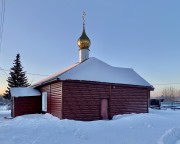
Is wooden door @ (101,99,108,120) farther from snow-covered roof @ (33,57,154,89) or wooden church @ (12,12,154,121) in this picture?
snow-covered roof @ (33,57,154,89)

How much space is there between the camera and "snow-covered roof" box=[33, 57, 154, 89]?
19703 millimetres

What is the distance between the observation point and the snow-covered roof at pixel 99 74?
19.7m

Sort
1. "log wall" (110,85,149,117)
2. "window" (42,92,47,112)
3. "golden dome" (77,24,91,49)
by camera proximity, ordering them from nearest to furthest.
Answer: "log wall" (110,85,149,117) → "window" (42,92,47,112) → "golden dome" (77,24,91,49)

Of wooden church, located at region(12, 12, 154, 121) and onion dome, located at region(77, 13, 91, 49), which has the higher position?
onion dome, located at region(77, 13, 91, 49)

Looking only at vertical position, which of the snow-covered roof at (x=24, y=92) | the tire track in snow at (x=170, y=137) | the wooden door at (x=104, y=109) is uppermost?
the snow-covered roof at (x=24, y=92)

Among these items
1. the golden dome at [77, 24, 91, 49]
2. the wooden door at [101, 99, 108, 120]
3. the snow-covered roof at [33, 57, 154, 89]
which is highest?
the golden dome at [77, 24, 91, 49]

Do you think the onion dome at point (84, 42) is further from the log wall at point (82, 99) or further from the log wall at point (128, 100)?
the log wall at point (82, 99)

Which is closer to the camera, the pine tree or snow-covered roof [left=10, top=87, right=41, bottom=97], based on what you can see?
snow-covered roof [left=10, top=87, right=41, bottom=97]

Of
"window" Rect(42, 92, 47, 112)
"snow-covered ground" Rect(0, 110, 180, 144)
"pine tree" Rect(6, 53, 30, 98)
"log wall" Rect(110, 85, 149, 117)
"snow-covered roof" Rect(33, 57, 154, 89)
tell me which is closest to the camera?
"snow-covered ground" Rect(0, 110, 180, 144)

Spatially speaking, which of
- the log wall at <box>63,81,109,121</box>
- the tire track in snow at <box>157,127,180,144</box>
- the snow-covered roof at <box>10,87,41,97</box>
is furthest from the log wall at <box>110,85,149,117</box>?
the snow-covered roof at <box>10,87,41,97</box>

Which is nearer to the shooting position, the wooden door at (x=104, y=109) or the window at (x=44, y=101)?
the wooden door at (x=104, y=109)

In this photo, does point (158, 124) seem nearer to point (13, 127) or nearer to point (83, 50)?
point (13, 127)

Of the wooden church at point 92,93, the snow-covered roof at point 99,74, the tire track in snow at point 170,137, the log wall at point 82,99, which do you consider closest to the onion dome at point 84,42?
the snow-covered roof at point 99,74

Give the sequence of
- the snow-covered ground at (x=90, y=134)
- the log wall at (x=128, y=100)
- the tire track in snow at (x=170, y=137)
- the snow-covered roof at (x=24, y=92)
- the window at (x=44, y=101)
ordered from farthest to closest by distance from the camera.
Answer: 1. the snow-covered roof at (x=24, y=92)
2. the window at (x=44, y=101)
3. the log wall at (x=128, y=100)
4. the tire track in snow at (x=170, y=137)
5. the snow-covered ground at (x=90, y=134)
